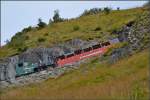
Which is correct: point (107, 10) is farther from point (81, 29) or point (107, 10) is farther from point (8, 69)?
point (8, 69)

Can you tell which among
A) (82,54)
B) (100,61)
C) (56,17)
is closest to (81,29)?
(56,17)

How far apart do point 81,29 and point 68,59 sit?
22.5 m

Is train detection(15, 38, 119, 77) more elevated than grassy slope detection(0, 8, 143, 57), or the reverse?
grassy slope detection(0, 8, 143, 57)

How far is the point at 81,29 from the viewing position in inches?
2800

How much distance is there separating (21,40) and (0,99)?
53542 millimetres

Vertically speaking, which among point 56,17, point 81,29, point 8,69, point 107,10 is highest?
point 107,10

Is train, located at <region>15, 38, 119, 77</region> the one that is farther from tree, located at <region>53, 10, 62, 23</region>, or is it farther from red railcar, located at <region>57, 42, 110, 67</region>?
tree, located at <region>53, 10, 62, 23</region>

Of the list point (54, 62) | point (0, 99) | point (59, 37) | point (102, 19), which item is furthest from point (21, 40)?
Result: point (0, 99)

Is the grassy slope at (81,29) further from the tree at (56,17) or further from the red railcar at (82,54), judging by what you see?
the red railcar at (82,54)

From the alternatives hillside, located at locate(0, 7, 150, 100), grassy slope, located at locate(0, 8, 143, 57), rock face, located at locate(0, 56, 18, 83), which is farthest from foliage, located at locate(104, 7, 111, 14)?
rock face, located at locate(0, 56, 18, 83)

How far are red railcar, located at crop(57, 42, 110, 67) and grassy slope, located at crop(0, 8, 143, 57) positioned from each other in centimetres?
956

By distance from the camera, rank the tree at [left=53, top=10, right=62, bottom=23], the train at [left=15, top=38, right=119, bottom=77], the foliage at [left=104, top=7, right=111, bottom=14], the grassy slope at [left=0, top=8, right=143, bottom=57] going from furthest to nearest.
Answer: the tree at [left=53, top=10, right=62, bottom=23] < the foliage at [left=104, top=7, right=111, bottom=14] < the grassy slope at [left=0, top=8, right=143, bottom=57] < the train at [left=15, top=38, right=119, bottom=77]

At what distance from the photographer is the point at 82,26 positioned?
241 ft

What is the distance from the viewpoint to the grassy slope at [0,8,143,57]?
64.7 m
